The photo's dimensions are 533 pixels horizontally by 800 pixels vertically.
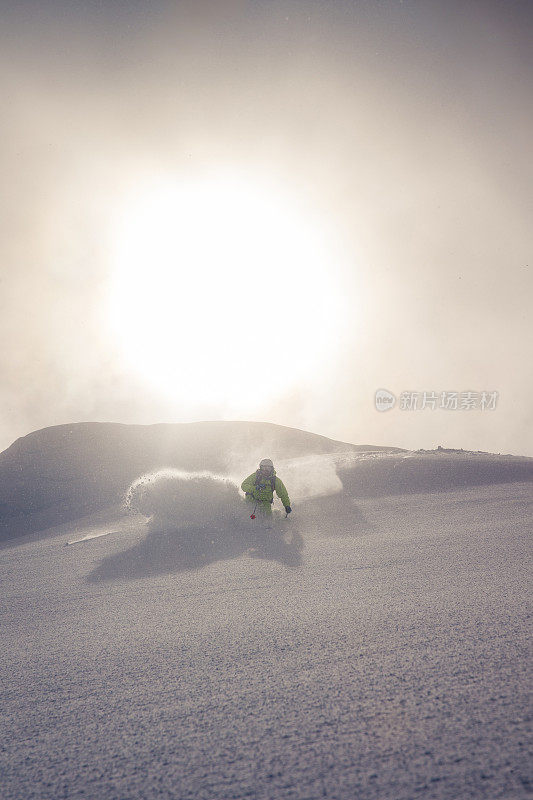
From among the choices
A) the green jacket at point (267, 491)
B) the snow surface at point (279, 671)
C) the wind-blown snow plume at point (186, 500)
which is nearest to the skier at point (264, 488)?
the green jacket at point (267, 491)

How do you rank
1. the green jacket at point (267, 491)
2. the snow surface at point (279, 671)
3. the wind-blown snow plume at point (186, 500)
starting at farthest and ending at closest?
the wind-blown snow plume at point (186, 500)
the green jacket at point (267, 491)
the snow surface at point (279, 671)

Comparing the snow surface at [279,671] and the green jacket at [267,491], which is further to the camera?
the green jacket at [267,491]

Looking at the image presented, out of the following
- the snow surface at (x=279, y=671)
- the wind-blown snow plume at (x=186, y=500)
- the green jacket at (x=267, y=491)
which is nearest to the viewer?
the snow surface at (x=279, y=671)

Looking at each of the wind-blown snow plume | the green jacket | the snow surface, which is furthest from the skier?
the snow surface

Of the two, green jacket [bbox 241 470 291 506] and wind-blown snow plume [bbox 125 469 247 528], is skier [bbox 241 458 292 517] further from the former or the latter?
wind-blown snow plume [bbox 125 469 247 528]

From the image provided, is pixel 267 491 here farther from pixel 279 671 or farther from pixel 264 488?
pixel 279 671

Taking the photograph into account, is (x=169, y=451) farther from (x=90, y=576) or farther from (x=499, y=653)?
(x=499, y=653)

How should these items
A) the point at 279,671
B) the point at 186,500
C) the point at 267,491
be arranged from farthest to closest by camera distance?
the point at 186,500
the point at 267,491
the point at 279,671

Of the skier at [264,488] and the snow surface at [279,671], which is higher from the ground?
the skier at [264,488]

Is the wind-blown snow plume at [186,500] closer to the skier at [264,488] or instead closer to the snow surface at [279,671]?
the skier at [264,488]

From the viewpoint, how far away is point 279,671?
2.84m

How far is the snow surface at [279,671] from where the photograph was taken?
1.92 metres

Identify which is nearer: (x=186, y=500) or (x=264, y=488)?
(x=264, y=488)

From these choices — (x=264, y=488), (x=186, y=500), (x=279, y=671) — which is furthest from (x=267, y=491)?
(x=279, y=671)
